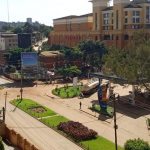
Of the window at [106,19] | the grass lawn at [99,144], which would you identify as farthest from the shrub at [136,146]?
the window at [106,19]

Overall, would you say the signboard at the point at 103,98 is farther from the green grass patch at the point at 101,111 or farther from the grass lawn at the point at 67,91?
the grass lawn at the point at 67,91

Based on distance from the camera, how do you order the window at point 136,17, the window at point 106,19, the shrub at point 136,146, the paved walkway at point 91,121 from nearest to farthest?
the shrub at point 136,146
the paved walkway at point 91,121
the window at point 136,17
the window at point 106,19

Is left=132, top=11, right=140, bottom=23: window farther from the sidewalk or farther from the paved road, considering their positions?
the paved road

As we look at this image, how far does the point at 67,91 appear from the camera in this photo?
74.7 m

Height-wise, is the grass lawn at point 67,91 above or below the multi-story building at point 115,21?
below

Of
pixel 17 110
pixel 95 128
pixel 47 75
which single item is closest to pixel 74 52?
pixel 47 75

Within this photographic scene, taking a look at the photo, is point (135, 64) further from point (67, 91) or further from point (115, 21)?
point (115, 21)

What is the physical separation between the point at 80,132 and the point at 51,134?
149 inches

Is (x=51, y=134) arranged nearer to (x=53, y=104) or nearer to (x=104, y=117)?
(x=104, y=117)

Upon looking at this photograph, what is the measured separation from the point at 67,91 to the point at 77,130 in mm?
28928

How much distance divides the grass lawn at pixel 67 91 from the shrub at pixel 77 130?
69.3ft

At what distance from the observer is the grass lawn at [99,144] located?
40812mm

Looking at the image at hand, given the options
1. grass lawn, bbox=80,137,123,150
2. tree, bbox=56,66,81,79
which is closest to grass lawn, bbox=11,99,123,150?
grass lawn, bbox=80,137,123,150

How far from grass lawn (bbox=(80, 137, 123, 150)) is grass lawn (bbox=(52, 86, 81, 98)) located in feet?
88.6
